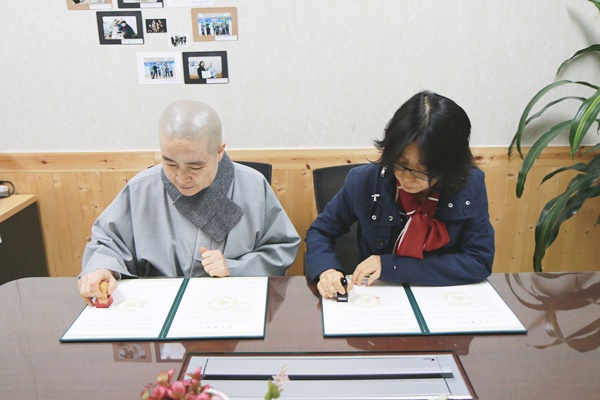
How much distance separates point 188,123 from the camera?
1.37 metres

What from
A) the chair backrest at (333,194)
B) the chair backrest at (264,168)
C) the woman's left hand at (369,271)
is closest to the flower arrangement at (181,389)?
the woman's left hand at (369,271)

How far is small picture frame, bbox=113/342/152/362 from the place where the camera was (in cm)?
107

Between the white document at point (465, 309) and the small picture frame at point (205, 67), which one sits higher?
the small picture frame at point (205, 67)

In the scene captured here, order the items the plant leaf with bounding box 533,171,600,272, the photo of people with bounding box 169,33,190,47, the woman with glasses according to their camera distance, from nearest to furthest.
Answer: the woman with glasses < the plant leaf with bounding box 533,171,600,272 < the photo of people with bounding box 169,33,190,47

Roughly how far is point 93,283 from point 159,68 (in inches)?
53.4

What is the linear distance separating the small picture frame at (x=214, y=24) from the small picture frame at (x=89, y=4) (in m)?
0.40

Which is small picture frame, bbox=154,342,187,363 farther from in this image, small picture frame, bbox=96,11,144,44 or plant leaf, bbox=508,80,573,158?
plant leaf, bbox=508,80,573,158

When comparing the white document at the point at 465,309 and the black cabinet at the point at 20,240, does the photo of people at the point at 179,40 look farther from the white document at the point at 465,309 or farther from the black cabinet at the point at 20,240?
the white document at the point at 465,309

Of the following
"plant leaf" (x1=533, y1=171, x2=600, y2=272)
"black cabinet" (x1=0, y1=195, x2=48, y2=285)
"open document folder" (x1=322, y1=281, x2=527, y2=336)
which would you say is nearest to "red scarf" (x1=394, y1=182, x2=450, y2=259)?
"open document folder" (x1=322, y1=281, x2=527, y2=336)

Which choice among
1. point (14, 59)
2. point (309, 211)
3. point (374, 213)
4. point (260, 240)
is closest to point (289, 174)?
point (309, 211)

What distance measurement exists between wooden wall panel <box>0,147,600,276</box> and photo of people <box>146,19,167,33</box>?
59 centimetres

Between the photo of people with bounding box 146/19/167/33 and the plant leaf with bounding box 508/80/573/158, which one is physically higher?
the photo of people with bounding box 146/19/167/33

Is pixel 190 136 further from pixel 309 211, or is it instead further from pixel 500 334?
pixel 309 211

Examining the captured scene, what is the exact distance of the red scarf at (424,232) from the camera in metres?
1.40
